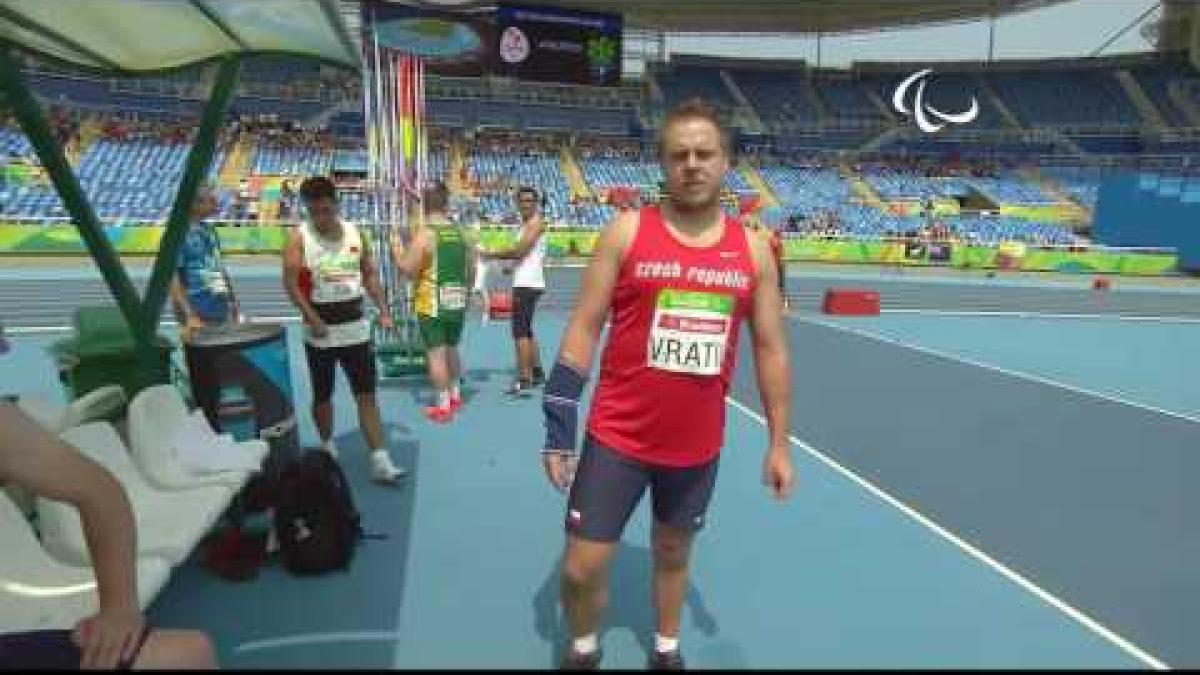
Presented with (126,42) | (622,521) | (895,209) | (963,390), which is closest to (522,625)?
(622,521)

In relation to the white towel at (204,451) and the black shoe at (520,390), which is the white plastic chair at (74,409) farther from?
the black shoe at (520,390)

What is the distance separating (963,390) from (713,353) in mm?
7189

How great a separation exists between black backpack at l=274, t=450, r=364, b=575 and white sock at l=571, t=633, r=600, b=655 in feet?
5.01

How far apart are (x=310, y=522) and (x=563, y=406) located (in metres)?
1.92

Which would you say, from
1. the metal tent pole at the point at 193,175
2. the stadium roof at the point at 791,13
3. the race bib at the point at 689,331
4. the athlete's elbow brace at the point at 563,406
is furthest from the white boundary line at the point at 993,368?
the stadium roof at the point at 791,13

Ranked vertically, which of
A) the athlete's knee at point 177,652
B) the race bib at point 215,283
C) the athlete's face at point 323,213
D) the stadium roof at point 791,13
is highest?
the stadium roof at point 791,13

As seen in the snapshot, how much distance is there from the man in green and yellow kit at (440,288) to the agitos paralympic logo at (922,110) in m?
45.9

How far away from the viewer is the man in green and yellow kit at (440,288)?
262 inches

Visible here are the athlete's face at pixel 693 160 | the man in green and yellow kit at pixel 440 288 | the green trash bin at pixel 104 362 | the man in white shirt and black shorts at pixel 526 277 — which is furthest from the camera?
the man in white shirt and black shorts at pixel 526 277

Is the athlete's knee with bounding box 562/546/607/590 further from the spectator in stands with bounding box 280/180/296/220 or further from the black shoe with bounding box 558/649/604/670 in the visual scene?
the spectator in stands with bounding box 280/180/296/220

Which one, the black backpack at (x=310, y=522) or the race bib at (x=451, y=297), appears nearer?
the black backpack at (x=310, y=522)

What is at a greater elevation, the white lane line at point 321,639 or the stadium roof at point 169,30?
the stadium roof at point 169,30

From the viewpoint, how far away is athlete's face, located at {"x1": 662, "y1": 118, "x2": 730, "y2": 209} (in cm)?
254

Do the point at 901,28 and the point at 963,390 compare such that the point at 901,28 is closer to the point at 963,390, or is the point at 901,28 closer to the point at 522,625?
the point at 963,390
